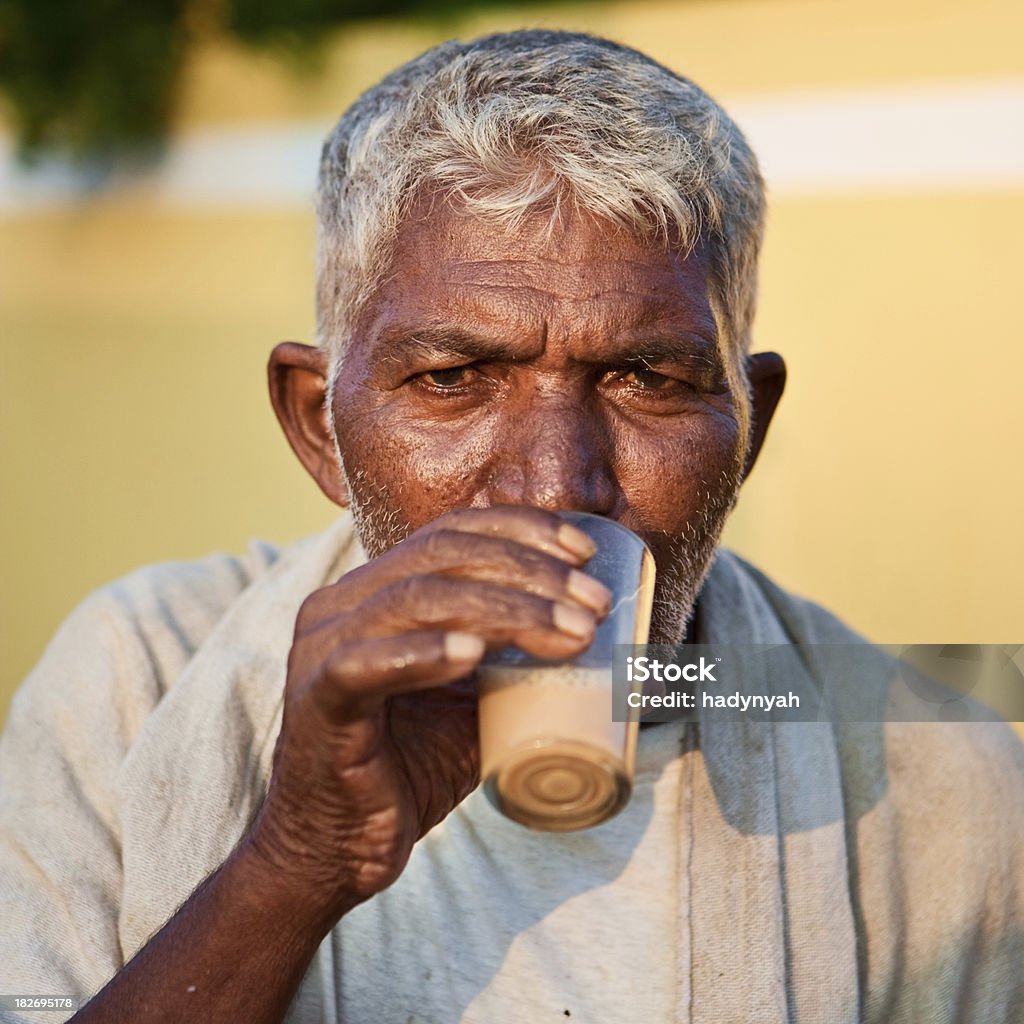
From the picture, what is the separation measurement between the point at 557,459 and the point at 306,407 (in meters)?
0.76

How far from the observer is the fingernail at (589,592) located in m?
1.44

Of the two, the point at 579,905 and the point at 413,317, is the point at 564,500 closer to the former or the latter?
the point at 413,317

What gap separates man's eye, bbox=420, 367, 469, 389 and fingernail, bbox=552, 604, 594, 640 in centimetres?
74

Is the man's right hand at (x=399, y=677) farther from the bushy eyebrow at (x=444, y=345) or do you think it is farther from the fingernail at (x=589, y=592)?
the bushy eyebrow at (x=444, y=345)

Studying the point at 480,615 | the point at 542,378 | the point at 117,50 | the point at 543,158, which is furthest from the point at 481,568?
the point at 117,50

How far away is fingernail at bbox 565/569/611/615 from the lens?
4.73 feet

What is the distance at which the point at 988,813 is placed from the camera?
2.44 metres

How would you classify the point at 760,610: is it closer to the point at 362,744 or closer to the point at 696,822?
the point at 696,822

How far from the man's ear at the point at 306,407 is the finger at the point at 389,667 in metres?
0.95

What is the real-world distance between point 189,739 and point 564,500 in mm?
809

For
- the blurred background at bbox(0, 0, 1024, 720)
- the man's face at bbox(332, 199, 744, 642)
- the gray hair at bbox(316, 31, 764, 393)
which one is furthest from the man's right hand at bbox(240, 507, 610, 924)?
the blurred background at bbox(0, 0, 1024, 720)

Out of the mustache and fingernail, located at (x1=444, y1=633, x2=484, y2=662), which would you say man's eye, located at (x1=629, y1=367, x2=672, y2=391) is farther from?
fingernail, located at (x1=444, y1=633, x2=484, y2=662)

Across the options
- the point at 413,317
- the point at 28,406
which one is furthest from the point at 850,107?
the point at 28,406

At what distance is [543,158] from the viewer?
2.13 m
